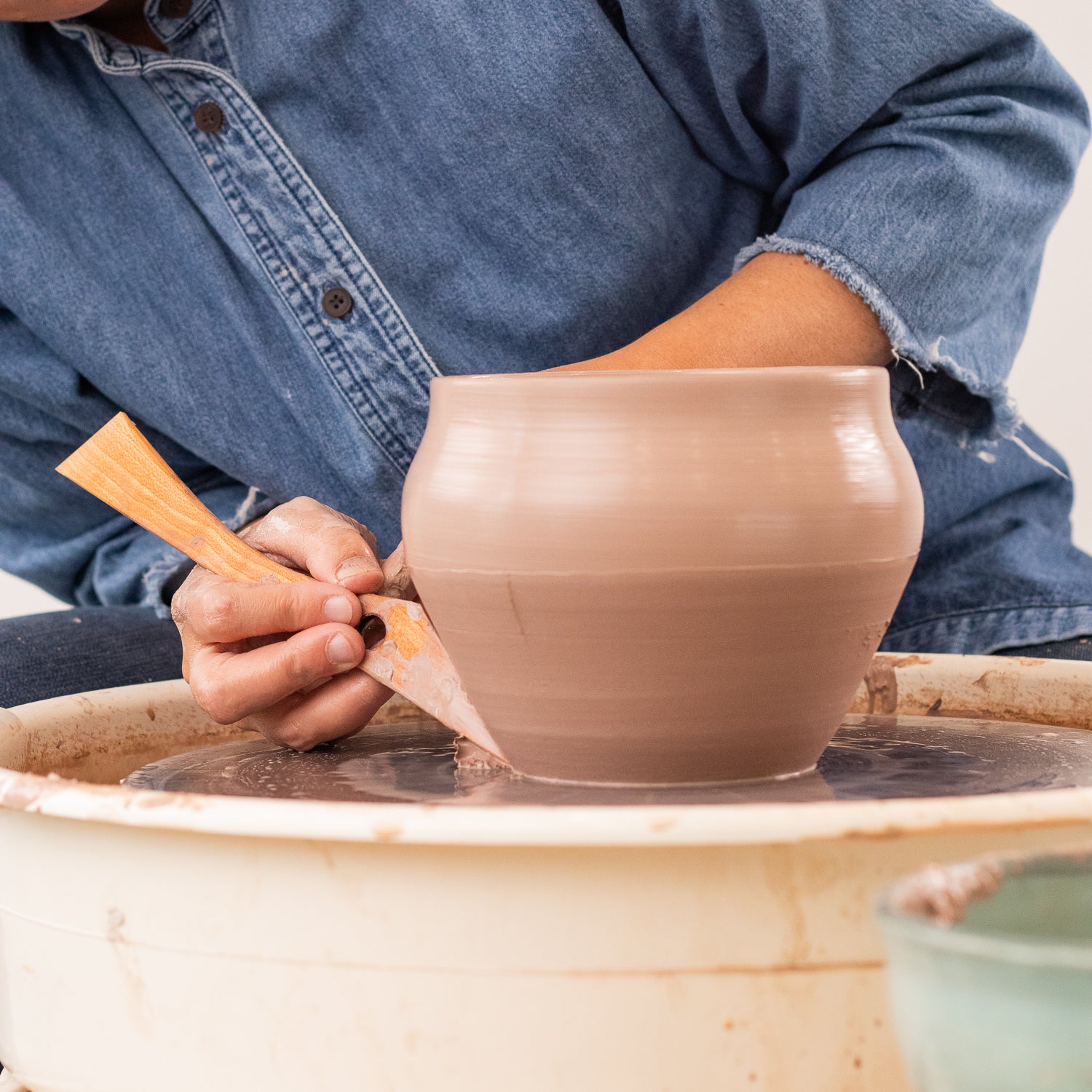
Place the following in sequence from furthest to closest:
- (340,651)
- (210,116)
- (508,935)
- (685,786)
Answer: (210,116) → (340,651) → (685,786) → (508,935)

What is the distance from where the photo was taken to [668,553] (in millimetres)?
582

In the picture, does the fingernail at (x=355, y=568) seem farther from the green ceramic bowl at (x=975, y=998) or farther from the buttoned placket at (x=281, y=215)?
the green ceramic bowl at (x=975, y=998)

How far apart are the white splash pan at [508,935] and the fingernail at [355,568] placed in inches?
10.2

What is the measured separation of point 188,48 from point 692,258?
18.7 inches

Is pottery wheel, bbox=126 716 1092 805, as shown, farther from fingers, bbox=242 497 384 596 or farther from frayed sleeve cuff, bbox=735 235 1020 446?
frayed sleeve cuff, bbox=735 235 1020 446

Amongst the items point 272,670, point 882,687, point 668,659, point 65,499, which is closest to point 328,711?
point 272,670

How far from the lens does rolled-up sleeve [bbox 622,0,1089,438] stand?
3.24 feet

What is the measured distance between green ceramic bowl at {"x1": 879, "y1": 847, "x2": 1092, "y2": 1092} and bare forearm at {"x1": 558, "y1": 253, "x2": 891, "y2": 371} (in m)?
0.61

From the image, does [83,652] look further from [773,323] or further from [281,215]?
[773,323]

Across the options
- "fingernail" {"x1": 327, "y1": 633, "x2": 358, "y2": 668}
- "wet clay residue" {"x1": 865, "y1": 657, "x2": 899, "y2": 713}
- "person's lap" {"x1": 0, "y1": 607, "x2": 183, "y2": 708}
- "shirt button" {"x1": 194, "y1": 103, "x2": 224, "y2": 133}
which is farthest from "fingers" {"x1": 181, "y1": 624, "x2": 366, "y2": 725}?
"shirt button" {"x1": 194, "y1": 103, "x2": 224, "y2": 133}

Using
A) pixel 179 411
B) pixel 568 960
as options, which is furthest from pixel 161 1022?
pixel 179 411

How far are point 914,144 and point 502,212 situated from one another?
1.15ft

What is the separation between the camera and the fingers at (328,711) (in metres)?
0.79

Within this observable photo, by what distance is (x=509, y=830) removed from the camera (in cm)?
48
